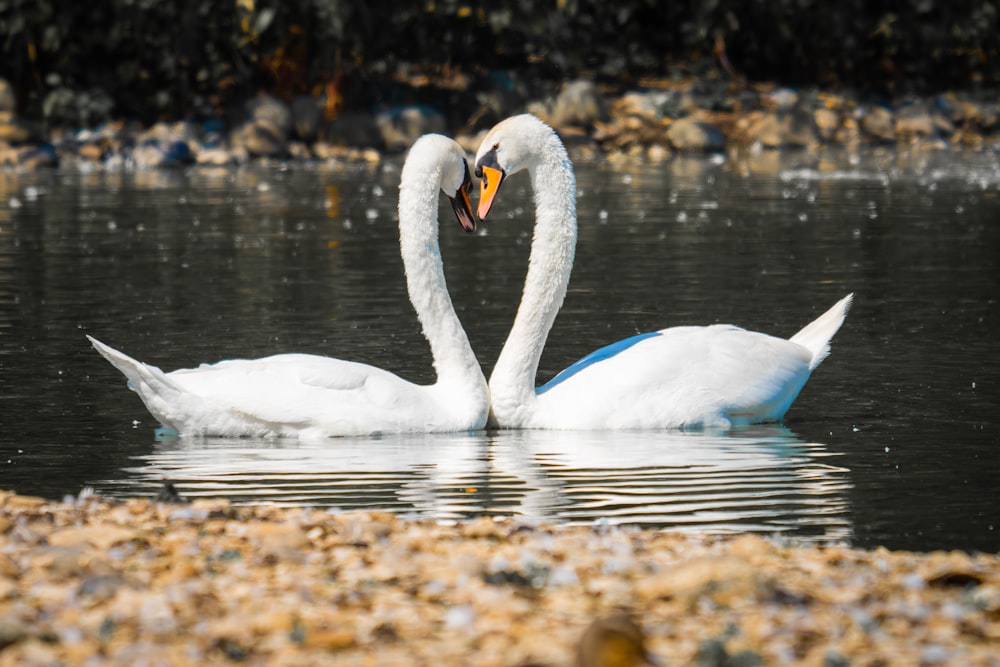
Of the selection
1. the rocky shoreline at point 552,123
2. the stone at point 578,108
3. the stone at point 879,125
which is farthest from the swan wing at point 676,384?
the stone at point 879,125

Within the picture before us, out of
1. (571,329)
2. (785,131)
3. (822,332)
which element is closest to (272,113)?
(785,131)

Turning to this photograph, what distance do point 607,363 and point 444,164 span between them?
1.44 meters

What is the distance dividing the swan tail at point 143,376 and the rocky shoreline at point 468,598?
2.06 meters

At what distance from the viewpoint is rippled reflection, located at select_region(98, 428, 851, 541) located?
701 centimetres

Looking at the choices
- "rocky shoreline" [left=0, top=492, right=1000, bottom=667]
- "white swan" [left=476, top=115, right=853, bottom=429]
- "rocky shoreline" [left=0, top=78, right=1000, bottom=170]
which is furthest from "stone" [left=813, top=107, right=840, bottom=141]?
"rocky shoreline" [left=0, top=492, right=1000, bottom=667]

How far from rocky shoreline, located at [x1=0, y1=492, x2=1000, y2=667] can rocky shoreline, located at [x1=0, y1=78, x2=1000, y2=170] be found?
24.4 meters

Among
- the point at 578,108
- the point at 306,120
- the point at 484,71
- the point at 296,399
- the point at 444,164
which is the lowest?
the point at 296,399

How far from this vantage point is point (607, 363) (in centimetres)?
902

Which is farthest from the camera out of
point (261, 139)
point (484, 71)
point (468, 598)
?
point (484, 71)

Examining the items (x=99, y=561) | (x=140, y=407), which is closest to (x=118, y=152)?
(x=140, y=407)

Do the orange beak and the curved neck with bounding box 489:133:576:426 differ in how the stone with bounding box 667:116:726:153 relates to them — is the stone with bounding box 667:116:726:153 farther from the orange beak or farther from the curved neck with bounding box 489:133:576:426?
the orange beak

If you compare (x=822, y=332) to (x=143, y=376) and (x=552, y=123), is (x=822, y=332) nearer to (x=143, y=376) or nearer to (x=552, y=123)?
(x=143, y=376)

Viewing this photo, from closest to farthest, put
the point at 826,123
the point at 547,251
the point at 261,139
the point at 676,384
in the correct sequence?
1. the point at 676,384
2. the point at 547,251
3. the point at 261,139
4. the point at 826,123

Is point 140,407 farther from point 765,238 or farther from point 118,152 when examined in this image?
point 118,152
